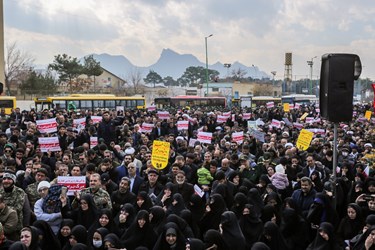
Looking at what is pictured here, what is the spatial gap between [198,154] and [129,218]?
4669 millimetres

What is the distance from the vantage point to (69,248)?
616cm

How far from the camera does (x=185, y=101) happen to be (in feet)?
144

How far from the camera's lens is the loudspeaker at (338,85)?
6073mm

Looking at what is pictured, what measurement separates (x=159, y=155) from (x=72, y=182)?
9.00 ft

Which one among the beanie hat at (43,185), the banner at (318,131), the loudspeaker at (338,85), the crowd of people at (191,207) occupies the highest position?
the loudspeaker at (338,85)

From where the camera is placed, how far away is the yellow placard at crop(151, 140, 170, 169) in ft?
32.4

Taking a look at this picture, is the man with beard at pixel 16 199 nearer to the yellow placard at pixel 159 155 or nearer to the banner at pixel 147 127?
the yellow placard at pixel 159 155

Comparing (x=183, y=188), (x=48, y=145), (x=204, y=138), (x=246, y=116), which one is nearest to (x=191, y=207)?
(x=183, y=188)

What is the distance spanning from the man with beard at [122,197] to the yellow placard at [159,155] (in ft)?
7.49

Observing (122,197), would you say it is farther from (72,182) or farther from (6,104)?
(6,104)

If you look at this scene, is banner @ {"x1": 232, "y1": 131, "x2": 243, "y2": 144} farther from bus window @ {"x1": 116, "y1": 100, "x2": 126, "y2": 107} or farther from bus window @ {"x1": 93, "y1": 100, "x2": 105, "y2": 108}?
bus window @ {"x1": 116, "y1": 100, "x2": 126, "y2": 107}

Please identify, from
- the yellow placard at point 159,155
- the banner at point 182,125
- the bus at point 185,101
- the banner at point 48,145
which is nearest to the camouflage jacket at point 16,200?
the yellow placard at point 159,155

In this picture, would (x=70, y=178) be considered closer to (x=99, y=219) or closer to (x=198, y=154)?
(x=99, y=219)

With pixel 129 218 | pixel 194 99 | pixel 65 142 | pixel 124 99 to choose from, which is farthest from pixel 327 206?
pixel 194 99
